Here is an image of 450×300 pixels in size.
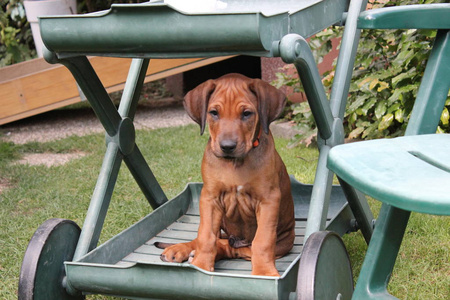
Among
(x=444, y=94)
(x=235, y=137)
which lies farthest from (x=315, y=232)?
(x=444, y=94)

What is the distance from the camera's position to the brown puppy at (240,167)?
209 centimetres

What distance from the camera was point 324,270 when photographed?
1875 mm

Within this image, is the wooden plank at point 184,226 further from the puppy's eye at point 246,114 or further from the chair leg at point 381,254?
the chair leg at point 381,254

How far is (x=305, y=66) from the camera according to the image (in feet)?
6.37

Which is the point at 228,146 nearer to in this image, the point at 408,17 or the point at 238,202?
the point at 238,202

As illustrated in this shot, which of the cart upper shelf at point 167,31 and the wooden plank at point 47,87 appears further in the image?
the wooden plank at point 47,87

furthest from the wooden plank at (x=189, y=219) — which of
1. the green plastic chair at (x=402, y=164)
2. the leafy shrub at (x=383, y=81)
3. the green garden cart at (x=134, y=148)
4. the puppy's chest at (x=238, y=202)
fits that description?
the leafy shrub at (x=383, y=81)

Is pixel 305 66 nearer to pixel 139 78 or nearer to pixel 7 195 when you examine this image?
pixel 139 78

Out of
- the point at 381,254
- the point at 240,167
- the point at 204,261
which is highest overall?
the point at 381,254

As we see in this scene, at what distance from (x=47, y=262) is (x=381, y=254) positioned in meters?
1.09

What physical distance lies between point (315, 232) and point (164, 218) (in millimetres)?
1044

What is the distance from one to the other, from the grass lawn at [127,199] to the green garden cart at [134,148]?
1.08 ft

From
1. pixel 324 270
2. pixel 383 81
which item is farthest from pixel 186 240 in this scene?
pixel 383 81

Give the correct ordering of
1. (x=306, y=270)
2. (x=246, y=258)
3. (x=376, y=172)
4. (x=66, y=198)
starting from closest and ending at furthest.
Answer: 1. (x=376, y=172)
2. (x=306, y=270)
3. (x=246, y=258)
4. (x=66, y=198)
